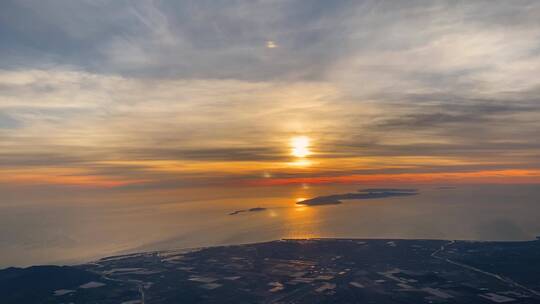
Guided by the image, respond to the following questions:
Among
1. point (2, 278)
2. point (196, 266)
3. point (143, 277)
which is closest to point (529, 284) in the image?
point (196, 266)

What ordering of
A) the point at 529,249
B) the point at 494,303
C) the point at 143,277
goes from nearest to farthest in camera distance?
the point at 494,303
the point at 143,277
the point at 529,249

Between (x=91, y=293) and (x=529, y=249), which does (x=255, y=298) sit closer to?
(x=91, y=293)

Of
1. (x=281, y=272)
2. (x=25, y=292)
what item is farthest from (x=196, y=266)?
(x=25, y=292)

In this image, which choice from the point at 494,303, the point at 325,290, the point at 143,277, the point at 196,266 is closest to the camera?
the point at 494,303

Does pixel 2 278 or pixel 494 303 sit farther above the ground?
pixel 2 278

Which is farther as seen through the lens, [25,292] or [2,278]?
[2,278]

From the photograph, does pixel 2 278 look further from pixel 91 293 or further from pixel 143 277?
pixel 143 277
